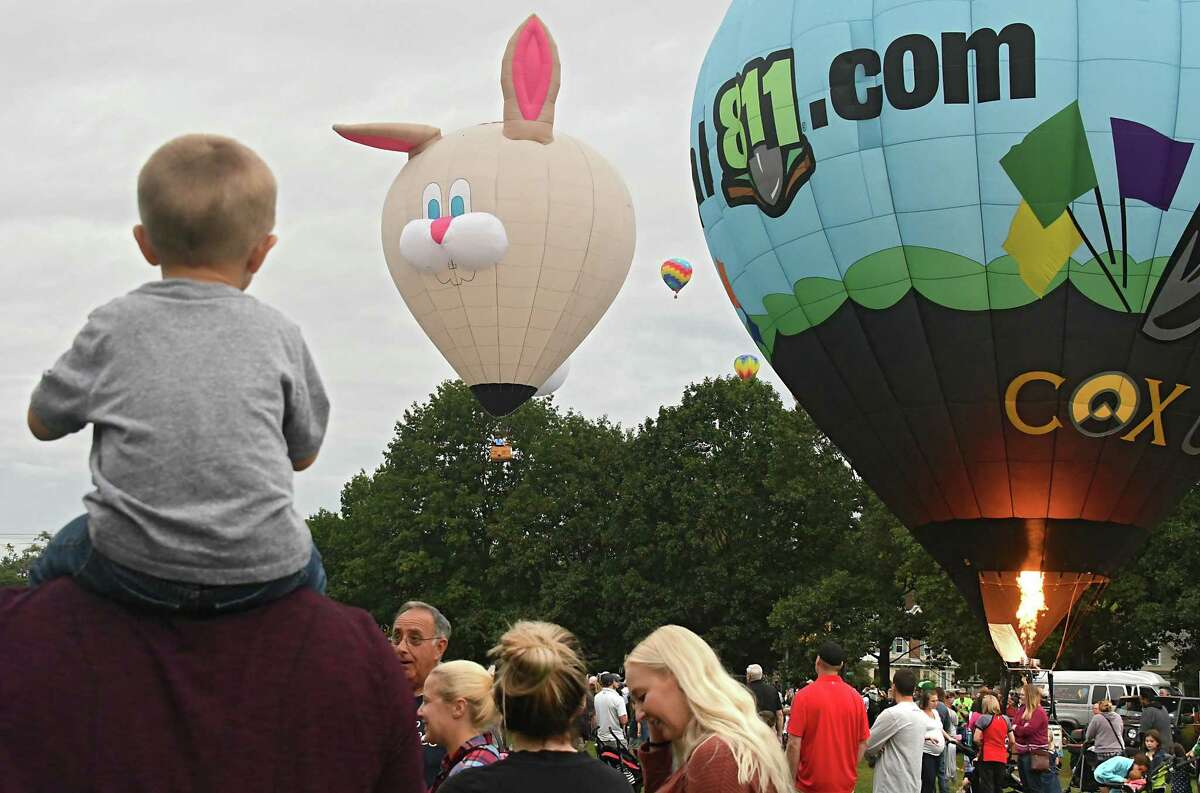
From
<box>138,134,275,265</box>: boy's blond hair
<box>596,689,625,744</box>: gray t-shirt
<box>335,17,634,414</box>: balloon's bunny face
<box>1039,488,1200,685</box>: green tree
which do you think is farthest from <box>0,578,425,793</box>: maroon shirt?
<box>1039,488,1200,685</box>: green tree

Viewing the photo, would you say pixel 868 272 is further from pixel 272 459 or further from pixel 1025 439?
pixel 272 459

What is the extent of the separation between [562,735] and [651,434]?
35.6 metres

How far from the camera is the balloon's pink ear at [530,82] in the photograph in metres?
22.7

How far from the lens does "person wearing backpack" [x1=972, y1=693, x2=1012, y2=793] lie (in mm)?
12422

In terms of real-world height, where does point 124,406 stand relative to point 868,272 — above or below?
below

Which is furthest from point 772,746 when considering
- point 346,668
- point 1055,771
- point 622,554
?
point 622,554

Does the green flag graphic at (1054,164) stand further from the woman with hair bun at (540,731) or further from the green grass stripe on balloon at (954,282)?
the woman with hair bun at (540,731)

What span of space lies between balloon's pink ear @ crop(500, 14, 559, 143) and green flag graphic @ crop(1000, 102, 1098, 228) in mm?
10869

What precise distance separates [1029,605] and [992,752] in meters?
2.13

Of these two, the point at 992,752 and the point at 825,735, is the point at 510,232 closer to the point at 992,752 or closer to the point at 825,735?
the point at 992,752

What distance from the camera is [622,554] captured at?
37.5m

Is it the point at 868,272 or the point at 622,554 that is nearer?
the point at 868,272

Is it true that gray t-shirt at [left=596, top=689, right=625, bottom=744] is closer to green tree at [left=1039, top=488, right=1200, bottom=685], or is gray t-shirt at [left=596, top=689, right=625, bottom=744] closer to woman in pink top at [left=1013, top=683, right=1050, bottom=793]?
woman in pink top at [left=1013, top=683, right=1050, bottom=793]

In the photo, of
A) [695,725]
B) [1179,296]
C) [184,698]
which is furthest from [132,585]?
[1179,296]
